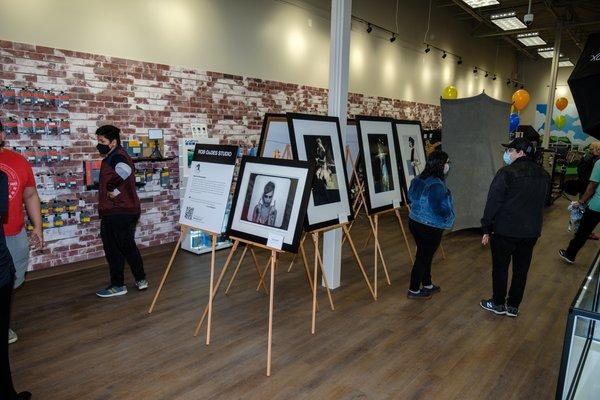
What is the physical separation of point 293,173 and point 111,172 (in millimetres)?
1815

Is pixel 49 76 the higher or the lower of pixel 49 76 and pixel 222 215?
the higher

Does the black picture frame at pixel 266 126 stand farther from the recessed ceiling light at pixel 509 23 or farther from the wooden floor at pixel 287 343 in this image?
Result: the recessed ceiling light at pixel 509 23

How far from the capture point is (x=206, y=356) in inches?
113

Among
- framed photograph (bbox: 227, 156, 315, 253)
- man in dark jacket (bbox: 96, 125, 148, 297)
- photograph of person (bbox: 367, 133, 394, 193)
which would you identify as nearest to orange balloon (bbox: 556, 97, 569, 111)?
photograph of person (bbox: 367, 133, 394, 193)

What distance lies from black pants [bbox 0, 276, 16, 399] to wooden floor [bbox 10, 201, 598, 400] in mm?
423

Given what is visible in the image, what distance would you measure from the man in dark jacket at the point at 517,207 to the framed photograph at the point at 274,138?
188cm

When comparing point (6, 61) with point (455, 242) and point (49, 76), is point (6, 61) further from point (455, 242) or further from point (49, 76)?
point (455, 242)

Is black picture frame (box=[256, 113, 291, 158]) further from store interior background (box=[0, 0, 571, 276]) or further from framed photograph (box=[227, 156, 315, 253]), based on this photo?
store interior background (box=[0, 0, 571, 276])

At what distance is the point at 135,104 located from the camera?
4887mm

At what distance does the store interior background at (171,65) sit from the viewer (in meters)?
4.18

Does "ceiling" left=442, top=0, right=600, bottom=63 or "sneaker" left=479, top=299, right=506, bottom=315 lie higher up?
"ceiling" left=442, top=0, right=600, bottom=63

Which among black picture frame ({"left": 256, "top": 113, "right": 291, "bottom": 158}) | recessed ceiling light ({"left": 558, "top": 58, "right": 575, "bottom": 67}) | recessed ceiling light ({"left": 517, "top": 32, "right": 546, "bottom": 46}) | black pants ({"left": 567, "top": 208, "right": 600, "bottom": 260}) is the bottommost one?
black pants ({"left": 567, "top": 208, "right": 600, "bottom": 260})

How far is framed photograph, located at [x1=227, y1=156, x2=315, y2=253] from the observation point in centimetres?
270

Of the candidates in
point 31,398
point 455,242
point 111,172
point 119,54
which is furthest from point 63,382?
point 455,242
